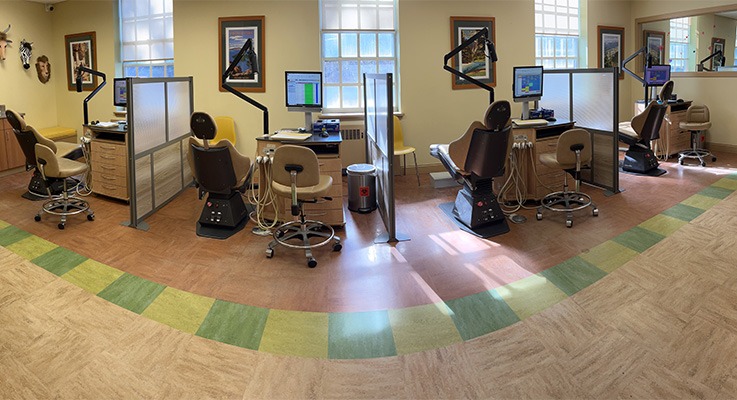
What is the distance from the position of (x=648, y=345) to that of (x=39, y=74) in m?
9.39

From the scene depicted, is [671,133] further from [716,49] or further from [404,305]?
[404,305]

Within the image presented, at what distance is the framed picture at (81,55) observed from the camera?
827 centimetres

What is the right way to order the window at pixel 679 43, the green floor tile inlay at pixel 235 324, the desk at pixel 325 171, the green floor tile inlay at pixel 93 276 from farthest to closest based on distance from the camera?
the window at pixel 679 43 < the desk at pixel 325 171 < the green floor tile inlay at pixel 93 276 < the green floor tile inlay at pixel 235 324

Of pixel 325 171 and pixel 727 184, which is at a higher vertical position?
pixel 325 171

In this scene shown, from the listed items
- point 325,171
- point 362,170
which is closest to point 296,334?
point 325,171

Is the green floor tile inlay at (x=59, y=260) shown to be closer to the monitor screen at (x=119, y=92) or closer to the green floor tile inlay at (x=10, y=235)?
the green floor tile inlay at (x=10, y=235)

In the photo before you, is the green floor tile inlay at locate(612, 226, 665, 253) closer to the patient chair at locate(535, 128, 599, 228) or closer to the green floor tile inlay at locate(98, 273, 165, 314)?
the patient chair at locate(535, 128, 599, 228)

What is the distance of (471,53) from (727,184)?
365cm

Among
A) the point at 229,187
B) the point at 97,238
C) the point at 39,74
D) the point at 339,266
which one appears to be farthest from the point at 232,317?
the point at 39,74

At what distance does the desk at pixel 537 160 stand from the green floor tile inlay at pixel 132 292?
11.9 feet

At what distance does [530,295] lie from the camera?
3350 millimetres

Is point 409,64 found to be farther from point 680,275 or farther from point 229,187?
point 680,275

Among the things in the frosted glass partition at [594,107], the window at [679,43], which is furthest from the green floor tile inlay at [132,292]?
the window at [679,43]

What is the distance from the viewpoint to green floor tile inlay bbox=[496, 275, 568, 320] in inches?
125
